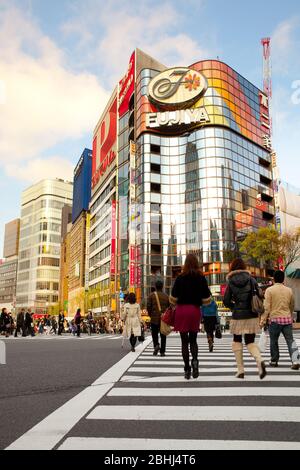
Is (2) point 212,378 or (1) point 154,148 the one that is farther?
(1) point 154,148

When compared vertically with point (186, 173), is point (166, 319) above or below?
below

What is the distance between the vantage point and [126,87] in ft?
242

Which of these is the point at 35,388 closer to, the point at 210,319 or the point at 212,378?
the point at 212,378

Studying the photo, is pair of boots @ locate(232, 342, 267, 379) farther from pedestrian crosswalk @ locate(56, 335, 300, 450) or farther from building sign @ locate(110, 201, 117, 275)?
building sign @ locate(110, 201, 117, 275)

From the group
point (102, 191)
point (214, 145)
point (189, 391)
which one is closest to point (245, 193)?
point (214, 145)

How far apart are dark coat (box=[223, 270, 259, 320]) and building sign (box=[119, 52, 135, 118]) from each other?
68.7 metres

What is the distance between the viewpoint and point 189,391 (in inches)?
198

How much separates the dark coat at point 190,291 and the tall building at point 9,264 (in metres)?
142

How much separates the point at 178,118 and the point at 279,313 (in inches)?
2332

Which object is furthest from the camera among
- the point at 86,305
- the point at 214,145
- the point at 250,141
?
the point at 86,305

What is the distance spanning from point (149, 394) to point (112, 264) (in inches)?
2579

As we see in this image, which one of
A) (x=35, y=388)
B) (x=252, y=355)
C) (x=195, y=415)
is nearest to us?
(x=195, y=415)

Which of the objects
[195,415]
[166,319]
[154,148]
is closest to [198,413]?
[195,415]

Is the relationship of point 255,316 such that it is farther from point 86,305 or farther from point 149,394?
point 86,305
